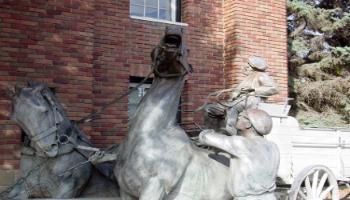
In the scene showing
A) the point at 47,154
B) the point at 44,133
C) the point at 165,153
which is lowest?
the point at 47,154

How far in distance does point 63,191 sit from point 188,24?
634cm

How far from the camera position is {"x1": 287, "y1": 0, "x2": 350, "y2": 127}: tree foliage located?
17.2 metres

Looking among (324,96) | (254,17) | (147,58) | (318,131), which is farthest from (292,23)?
(318,131)

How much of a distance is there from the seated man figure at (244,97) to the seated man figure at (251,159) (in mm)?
910

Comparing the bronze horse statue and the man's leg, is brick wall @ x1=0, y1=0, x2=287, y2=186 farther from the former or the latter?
the man's leg

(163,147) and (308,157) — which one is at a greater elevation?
(163,147)

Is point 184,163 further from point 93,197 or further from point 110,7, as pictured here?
point 110,7

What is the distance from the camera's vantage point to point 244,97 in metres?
5.86

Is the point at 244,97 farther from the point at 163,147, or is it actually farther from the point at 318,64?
the point at 318,64

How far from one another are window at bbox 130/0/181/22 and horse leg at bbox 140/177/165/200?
6.72 meters

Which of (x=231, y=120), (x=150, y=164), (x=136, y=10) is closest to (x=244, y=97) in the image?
(x=231, y=120)

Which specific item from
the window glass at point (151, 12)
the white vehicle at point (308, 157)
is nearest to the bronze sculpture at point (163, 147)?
the white vehicle at point (308, 157)

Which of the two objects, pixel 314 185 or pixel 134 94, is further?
pixel 134 94

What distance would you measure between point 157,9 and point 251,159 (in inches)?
282
